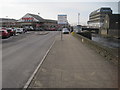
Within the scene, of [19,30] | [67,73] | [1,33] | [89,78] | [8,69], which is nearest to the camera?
[89,78]

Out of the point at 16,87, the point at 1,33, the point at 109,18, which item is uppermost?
the point at 109,18

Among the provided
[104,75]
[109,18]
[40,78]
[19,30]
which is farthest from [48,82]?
[109,18]

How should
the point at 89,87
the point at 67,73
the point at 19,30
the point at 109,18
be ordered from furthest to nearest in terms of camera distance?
the point at 109,18 < the point at 19,30 < the point at 67,73 < the point at 89,87

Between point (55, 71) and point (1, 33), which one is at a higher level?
point (1, 33)

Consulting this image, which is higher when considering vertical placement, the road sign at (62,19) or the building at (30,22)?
the building at (30,22)

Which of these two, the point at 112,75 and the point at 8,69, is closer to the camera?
the point at 112,75

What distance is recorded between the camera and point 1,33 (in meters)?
27.4

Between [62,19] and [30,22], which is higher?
[30,22]

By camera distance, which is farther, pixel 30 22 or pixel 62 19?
pixel 30 22

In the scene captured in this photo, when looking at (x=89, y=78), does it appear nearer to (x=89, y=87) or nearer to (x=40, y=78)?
(x=89, y=87)

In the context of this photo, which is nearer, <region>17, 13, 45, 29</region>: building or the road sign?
the road sign

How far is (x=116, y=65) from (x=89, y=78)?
2508mm

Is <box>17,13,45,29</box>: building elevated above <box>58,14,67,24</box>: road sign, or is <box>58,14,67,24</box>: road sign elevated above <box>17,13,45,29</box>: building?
<box>17,13,45,29</box>: building

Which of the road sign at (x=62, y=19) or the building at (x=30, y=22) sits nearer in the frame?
the road sign at (x=62, y=19)
